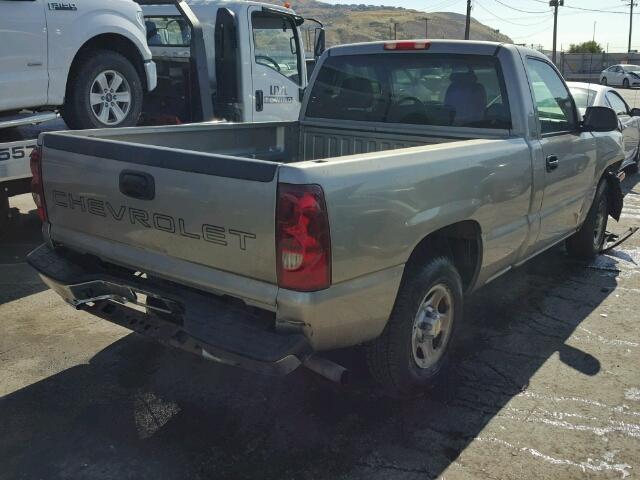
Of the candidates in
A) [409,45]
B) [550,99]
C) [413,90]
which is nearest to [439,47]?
[409,45]

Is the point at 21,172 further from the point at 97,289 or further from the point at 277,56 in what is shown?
the point at 277,56

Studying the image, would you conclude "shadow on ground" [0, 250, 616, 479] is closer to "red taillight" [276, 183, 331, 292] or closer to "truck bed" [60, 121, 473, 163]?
"red taillight" [276, 183, 331, 292]

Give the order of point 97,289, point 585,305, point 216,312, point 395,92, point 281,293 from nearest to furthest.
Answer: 1. point 281,293
2. point 216,312
3. point 97,289
4. point 395,92
5. point 585,305

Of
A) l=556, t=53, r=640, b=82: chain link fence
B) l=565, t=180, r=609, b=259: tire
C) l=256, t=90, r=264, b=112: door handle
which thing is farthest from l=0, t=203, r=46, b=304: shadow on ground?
l=556, t=53, r=640, b=82: chain link fence

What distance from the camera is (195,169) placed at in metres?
2.80

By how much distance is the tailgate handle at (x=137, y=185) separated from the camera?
2.96 m

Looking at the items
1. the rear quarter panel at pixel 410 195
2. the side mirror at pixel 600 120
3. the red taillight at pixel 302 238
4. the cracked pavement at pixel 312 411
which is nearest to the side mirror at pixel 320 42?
the side mirror at pixel 600 120

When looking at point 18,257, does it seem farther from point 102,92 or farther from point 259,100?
point 259,100

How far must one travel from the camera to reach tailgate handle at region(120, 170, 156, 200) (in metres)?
2.96

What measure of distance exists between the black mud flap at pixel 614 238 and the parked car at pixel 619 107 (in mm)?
1497

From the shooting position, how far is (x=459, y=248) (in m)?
3.87

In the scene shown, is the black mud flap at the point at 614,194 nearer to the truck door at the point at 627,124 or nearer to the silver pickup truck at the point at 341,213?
the silver pickup truck at the point at 341,213

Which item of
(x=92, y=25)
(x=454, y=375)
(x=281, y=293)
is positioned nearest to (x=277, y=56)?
(x=92, y=25)

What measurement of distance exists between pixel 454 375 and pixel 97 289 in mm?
2146
